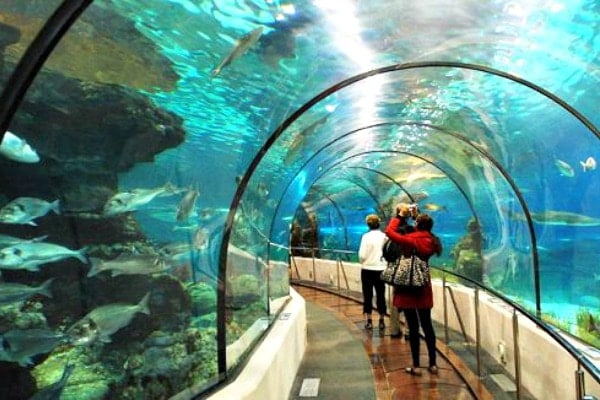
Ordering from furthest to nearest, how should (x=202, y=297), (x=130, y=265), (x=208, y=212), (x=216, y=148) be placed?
1. (x=216, y=148)
2. (x=208, y=212)
3. (x=202, y=297)
4. (x=130, y=265)

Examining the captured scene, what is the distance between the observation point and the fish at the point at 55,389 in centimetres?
250

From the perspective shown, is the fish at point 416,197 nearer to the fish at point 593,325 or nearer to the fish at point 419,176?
the fish at point 419,176

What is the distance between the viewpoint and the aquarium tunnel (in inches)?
99.4

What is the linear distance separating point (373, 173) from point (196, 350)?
11795 millimetres

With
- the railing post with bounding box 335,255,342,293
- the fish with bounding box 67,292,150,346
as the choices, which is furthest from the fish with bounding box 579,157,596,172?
the railing post with bounding box 335,255,342,293

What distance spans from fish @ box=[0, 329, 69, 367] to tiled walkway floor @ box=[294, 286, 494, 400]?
3.57 m

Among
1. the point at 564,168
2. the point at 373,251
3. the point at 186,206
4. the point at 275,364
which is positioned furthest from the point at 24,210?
the point at 373,251

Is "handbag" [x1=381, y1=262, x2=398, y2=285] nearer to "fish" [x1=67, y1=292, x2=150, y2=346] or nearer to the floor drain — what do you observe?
the floor drain

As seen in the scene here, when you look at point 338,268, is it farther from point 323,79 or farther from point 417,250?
point 323,79

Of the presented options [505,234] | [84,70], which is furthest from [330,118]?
[84,70]

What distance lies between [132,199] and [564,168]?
18.9 ft

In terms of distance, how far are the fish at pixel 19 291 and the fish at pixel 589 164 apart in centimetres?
571

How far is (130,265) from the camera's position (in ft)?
10.9

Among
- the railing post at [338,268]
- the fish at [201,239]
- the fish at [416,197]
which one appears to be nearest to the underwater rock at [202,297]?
the fish at [201,239]
